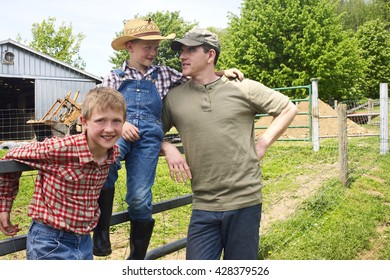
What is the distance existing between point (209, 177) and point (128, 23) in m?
1.00

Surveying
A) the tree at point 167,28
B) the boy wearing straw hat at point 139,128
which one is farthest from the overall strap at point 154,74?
the tree at point 167,28

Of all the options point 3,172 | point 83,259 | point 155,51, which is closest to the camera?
point 3,172

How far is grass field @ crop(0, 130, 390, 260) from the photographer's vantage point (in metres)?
4.21

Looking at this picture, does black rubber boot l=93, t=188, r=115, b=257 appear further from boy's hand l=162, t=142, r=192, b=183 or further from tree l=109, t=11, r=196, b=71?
tree l=109, t=11, r=196, b=71

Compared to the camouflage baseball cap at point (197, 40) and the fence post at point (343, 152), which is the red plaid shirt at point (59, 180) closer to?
the camouflage baseball cap at point (197, 40)

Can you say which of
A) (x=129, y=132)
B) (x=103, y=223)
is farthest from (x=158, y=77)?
(x=103, y=223)

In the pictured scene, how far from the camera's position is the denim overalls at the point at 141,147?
2.29 meters

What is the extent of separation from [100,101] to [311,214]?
12.7 feet

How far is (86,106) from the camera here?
6.30ft

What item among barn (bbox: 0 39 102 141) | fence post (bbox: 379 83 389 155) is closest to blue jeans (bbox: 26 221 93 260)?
fence post (bbox: 379 83 389 155)

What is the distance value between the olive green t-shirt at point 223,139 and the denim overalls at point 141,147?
14cm

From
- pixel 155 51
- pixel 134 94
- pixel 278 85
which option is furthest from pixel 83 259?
pixel 278 85

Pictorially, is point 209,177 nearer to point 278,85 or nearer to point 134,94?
point 134,94

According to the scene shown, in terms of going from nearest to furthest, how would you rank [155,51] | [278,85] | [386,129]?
1. [155,51]
2. [386,129]
3. [278,85]
